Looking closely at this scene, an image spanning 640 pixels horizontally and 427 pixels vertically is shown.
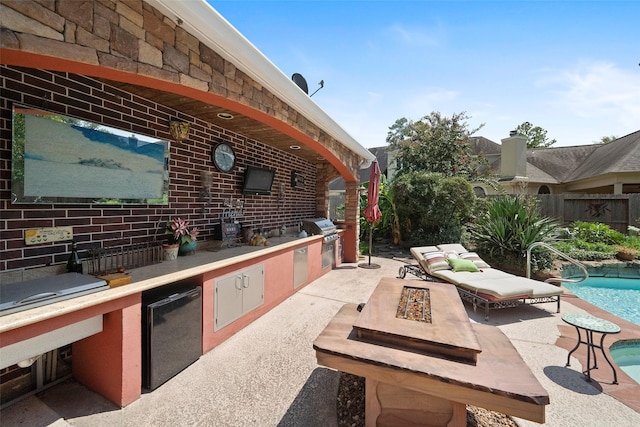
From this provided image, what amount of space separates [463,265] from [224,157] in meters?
5.11

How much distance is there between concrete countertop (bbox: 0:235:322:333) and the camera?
1.70 meters

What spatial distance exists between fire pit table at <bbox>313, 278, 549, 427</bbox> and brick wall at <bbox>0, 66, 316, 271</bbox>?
2.70 metres

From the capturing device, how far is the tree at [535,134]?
3092cm

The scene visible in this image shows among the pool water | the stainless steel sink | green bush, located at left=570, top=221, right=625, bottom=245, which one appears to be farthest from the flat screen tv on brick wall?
green bush, located at left=570, top=221, right=625, bottom=245

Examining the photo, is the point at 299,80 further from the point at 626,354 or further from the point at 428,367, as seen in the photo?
the point at 626,354

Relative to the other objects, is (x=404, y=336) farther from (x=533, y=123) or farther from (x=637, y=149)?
(x=533, y=123)

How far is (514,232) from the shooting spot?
6824 mm

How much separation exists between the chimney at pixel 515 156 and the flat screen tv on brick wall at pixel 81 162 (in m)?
20.0

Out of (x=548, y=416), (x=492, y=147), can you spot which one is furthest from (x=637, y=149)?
(x=548, y=416)

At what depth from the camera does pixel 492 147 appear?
21.7 meters

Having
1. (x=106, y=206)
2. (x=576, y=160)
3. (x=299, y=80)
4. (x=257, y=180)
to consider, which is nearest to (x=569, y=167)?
(x=576, y=160)

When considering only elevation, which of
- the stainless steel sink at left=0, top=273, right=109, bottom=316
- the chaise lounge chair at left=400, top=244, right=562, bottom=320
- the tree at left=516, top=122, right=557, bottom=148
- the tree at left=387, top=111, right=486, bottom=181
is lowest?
the chaise lounge chair at left=400, top=244, right=562, bottom=320

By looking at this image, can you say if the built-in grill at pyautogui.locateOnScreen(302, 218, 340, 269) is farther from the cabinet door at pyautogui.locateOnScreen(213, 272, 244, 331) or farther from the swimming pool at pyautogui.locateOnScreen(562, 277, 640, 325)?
the swimming pool at pyautogui.locateOnScreen(562, 277, 640, 325)

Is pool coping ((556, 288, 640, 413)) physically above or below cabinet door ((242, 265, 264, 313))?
below
